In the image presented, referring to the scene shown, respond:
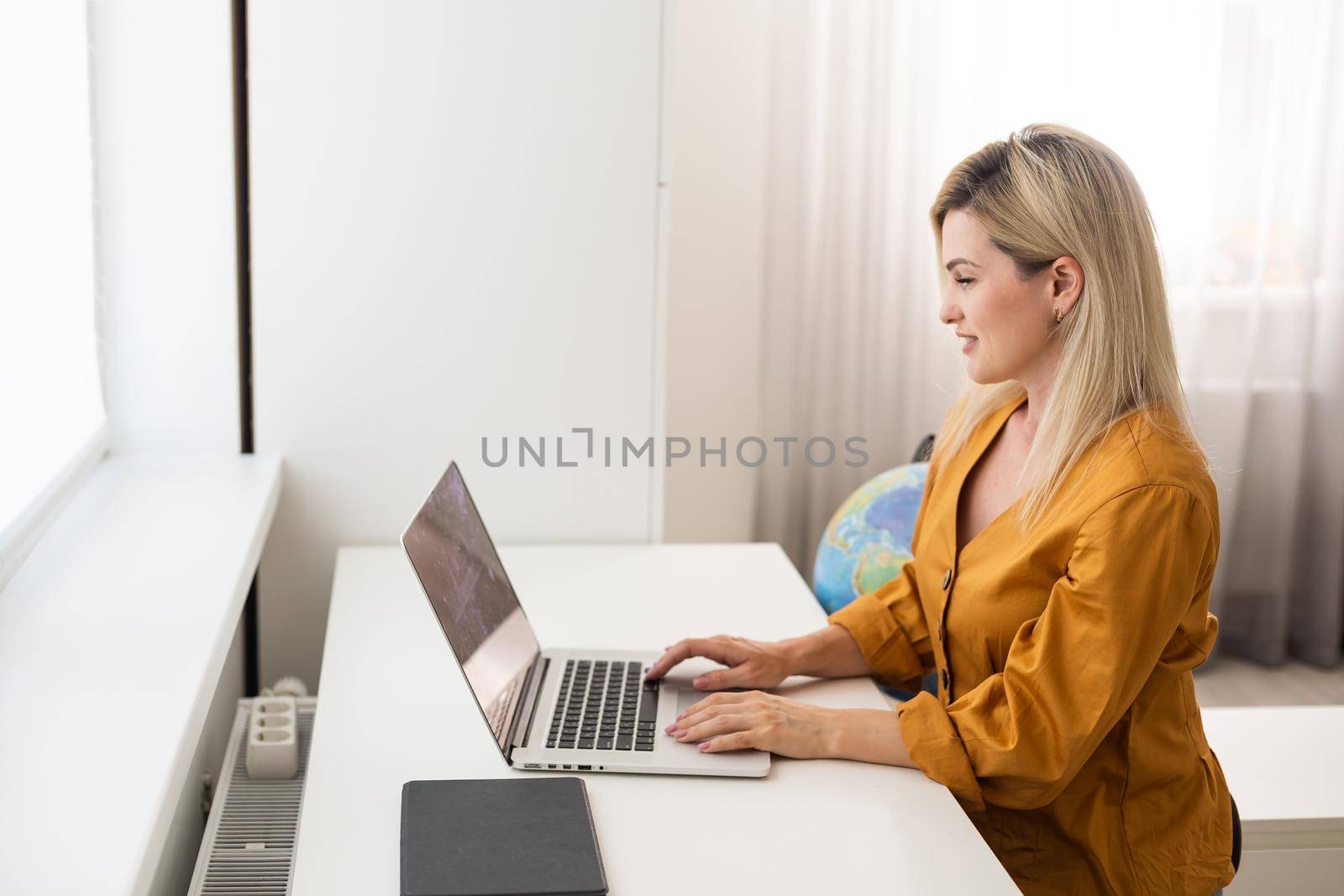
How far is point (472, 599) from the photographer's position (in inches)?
48.3

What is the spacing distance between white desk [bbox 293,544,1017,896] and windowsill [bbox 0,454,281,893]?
0.47ft

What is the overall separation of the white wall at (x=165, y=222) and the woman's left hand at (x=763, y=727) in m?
0.94

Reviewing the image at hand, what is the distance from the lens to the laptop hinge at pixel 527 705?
116 cm

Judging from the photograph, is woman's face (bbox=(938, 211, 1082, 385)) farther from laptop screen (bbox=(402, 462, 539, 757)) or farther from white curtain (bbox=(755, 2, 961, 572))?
white curtain (bbox=(755, 2, 961, 572))

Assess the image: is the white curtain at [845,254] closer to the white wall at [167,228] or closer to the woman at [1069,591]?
the white wall at [167,228]

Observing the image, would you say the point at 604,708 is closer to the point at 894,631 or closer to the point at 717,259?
the point at 894,631

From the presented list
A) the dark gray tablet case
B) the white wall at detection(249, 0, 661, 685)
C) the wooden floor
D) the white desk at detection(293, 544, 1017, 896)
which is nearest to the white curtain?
the wooden floor

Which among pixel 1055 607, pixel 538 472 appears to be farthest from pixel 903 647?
pixel 538 472

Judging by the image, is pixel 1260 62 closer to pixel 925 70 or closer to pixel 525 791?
pixel 925 70

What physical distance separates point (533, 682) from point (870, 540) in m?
A: 1.19

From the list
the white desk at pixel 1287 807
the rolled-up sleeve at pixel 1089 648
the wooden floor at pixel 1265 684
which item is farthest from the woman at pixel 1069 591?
the wooden floor at pixel 1265 684

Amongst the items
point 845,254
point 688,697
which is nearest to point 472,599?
point 688,697

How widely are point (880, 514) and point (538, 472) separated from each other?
32.4 inches

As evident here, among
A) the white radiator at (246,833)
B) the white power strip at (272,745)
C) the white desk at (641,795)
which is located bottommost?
the white radiator at (246,833)
